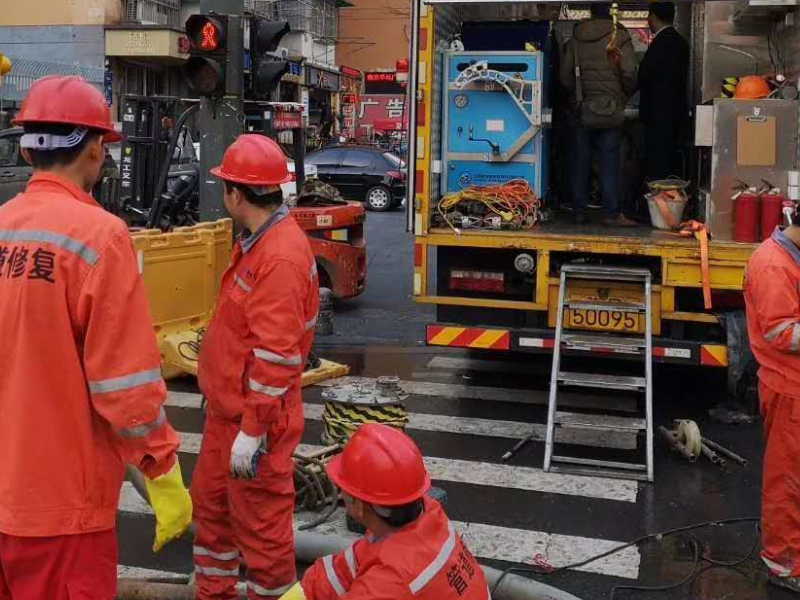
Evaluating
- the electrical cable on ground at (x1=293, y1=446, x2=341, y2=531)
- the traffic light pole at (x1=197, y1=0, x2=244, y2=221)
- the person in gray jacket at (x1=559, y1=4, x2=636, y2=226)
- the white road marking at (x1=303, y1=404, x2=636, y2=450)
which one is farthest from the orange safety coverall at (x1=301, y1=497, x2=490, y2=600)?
the traffic light pole at (x1=197, y1=0, x2=244, y2=221)

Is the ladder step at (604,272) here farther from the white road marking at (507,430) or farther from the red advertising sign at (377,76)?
the red advertising sign at (377,76)

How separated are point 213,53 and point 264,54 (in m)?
0.64

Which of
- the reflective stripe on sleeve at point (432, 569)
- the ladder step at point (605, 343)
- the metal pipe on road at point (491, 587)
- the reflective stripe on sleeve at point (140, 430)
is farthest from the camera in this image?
the ladder step at point (605, 343)

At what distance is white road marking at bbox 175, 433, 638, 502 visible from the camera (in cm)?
622

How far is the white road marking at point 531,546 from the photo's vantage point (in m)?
5.15

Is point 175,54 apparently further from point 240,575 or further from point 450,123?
point 240,575

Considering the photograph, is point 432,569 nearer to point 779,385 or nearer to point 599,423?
point 779,385

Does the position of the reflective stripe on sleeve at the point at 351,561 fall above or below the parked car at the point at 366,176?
below

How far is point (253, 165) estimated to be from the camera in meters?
4.18

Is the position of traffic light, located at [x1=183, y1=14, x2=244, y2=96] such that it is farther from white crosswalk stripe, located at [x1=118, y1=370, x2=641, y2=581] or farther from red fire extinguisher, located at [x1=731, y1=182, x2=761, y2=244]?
red fire extinguisher, located at [x1=731, y1=182, x2=761, y2=244]

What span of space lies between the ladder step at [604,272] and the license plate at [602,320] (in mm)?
266

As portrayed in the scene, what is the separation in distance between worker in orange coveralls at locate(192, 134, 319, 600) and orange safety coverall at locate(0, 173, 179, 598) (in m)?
1.03

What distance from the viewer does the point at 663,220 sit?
805 centimetres

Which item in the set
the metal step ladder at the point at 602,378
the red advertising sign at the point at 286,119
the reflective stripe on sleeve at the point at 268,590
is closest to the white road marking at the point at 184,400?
the metal step ladder at the point at 602,378
